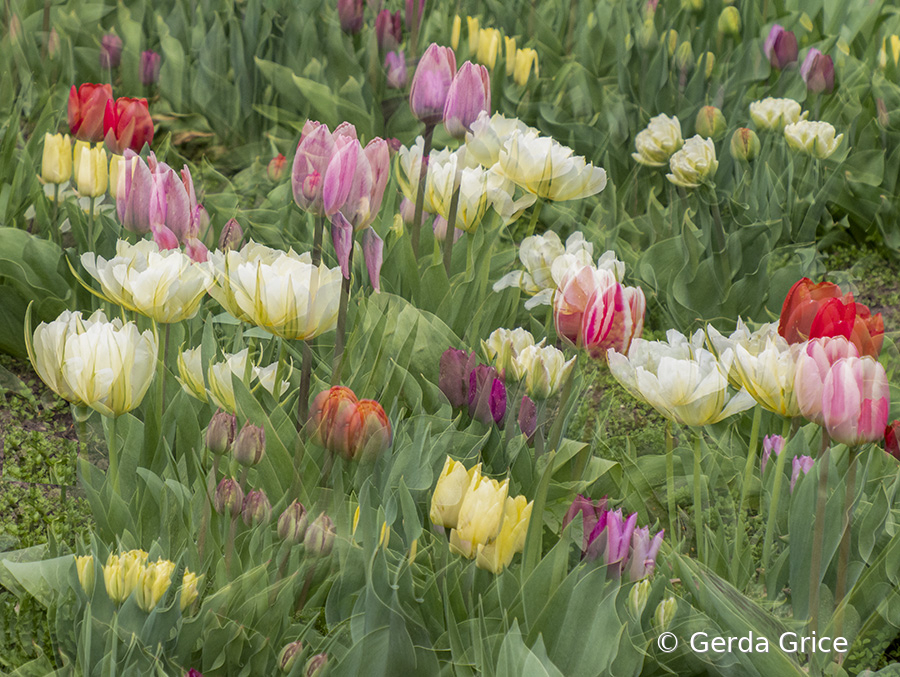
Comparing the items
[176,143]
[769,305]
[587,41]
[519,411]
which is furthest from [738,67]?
[519,411]

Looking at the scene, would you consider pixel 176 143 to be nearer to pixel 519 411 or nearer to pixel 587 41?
pixel 587 41

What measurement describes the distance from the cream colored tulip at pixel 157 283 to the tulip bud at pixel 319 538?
0.32m

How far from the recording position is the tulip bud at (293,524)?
101 cm

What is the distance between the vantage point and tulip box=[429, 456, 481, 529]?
0.96 meters

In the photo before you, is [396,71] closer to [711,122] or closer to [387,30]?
[387,30]

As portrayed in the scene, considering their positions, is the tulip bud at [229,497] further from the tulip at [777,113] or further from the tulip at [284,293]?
the tulip at [777,113]

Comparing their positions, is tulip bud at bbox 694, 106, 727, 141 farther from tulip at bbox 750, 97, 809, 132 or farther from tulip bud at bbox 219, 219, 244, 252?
tulip bud at bbox 219, 219, 244, 252

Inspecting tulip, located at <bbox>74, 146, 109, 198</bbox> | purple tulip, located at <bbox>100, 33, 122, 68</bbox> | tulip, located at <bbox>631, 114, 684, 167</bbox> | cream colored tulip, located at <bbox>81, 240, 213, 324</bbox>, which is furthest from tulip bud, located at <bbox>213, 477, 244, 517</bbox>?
purple tulip, located at <bbox>100, 33, 122, 68</bbox>

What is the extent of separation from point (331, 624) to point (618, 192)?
175cm

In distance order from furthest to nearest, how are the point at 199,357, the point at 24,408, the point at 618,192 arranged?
1. the point at 618,192
2. the point at 24,408
3. the point at 199,357

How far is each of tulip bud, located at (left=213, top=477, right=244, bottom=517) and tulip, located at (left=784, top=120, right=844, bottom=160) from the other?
5.71 ft

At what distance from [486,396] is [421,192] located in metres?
0.54

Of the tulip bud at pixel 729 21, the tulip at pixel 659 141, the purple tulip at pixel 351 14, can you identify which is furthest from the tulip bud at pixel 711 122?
the purple tulip at pixel 351 14

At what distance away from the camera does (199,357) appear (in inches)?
49.6
